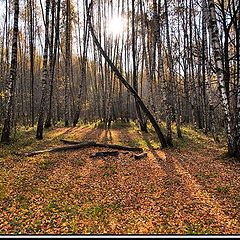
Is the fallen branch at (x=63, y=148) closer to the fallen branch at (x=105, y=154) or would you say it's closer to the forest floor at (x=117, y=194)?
the forest floor at (x=117, y=194)

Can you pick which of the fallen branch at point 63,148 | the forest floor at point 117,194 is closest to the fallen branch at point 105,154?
the forest floor at point 117,194

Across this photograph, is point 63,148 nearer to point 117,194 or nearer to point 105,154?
Answer: point 105,154

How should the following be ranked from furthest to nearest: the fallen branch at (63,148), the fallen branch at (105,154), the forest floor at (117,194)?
the fallen branch at (105,154) < the fallen branch at (63,148) < the forest floor at (117,194)

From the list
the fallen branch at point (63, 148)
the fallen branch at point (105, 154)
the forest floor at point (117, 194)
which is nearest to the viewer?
the forest floor at point (117, 194)

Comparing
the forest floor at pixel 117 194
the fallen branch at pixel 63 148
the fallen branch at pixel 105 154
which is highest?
the fallen branch at pixel 63 148

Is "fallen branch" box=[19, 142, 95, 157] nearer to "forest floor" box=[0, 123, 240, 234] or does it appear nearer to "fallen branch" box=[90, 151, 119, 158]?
"forest floor" box=[0, 123, 240, 234]

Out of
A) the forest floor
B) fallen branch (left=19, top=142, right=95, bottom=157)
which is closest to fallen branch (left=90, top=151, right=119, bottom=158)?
the forest floor

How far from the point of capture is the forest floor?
5523 mm

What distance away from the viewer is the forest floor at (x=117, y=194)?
552cm

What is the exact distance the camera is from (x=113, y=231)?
5.36 meters

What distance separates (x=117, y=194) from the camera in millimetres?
7211

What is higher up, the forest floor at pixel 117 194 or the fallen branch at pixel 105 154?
the fallen branch at pixel 105 154

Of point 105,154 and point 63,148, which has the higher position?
point 63,148

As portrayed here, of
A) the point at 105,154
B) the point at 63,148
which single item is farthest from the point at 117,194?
the point at 63,148
